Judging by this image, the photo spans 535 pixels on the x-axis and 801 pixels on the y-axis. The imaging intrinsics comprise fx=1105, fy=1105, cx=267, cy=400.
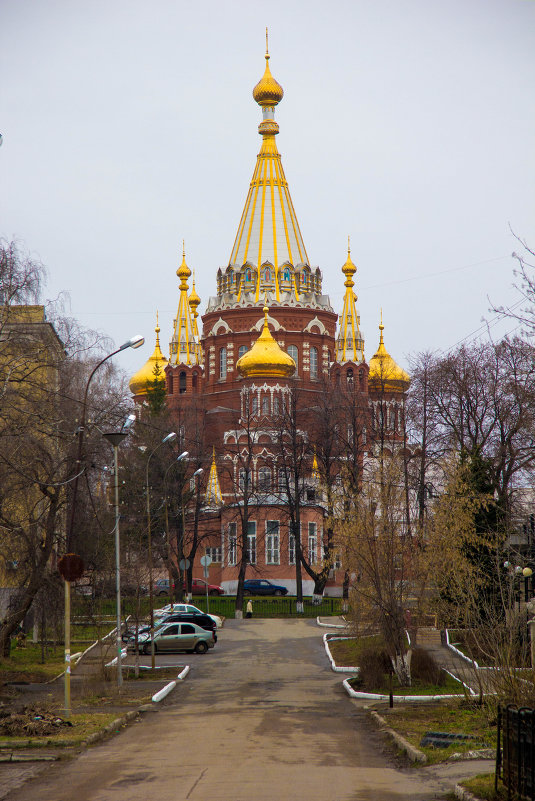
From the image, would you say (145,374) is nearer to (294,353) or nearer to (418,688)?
(294,353)

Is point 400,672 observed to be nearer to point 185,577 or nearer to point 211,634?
point 211,634

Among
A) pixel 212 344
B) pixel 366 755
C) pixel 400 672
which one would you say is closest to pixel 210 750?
pixel 366 755

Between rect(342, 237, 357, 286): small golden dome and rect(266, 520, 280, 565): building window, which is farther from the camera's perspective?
rect(342, 237, 357, 286): small golden dome

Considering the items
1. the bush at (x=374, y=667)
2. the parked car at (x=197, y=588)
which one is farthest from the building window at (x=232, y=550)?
the bush at (x=374, y=667)

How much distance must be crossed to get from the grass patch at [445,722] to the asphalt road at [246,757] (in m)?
0.51

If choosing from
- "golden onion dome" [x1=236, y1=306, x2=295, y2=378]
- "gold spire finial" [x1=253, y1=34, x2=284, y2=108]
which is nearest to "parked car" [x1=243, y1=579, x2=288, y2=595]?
"golden onion dome" [x1=236, y1=306, x2=295, y2=378]

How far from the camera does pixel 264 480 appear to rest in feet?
178

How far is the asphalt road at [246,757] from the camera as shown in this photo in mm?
12094

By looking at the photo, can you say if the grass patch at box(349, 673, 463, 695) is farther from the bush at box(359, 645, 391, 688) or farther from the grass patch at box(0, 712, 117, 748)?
the grass patch at box(0, 712, 117, 748)

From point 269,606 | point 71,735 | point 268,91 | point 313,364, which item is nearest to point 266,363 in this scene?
point 313,364

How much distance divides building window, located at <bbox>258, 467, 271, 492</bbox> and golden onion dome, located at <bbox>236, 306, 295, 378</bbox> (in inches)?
226

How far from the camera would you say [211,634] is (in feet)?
111

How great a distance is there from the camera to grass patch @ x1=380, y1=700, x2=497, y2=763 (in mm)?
14391

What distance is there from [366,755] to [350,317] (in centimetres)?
5929
